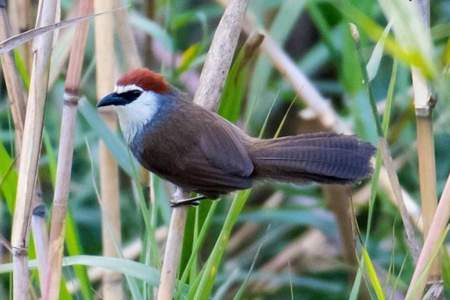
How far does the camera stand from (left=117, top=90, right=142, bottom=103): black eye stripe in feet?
7.54

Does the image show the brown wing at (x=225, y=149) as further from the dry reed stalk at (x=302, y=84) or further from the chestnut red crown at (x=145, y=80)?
the dry reed stalk at (x=302, y=84)

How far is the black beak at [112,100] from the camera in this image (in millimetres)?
2246

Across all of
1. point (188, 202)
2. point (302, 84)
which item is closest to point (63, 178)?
point (188, 202)

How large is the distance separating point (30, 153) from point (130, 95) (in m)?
0.51

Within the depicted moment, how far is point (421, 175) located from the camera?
6.48 feet

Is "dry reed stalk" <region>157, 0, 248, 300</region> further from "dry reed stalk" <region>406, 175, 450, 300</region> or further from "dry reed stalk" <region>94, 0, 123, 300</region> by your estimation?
"dry reed stalk" <region>406, 175, 450, 300</region>

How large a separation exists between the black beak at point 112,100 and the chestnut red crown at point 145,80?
0.12 feet

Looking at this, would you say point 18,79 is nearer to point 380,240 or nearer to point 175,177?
point 175,177

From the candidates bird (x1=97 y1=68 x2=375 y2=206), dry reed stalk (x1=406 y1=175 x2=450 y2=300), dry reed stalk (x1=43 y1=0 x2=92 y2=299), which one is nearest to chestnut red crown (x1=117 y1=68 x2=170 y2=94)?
bird (x1=97 y1=68 x2=375 y2=206)

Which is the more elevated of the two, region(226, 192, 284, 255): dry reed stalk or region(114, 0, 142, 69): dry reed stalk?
region(114, 0, 142, 69): dry reed stalk

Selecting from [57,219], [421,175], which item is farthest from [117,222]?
[421,175]

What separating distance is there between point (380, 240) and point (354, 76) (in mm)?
777

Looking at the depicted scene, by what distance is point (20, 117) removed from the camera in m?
2.02

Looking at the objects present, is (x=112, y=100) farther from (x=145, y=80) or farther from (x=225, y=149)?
(x=225, y=149)
